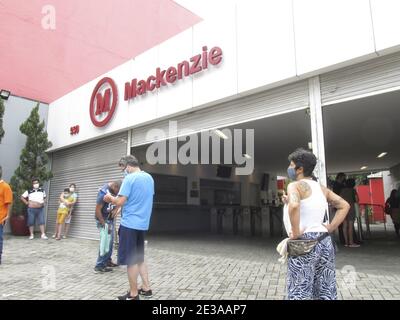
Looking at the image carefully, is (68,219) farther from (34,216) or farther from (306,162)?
(306,162)

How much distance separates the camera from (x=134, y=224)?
12.6 ft

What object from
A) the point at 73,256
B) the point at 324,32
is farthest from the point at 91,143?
the point at 324,32

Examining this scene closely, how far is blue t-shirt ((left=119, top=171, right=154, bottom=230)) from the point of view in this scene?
3.86 m

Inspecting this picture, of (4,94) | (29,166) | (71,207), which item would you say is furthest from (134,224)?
(4,94)

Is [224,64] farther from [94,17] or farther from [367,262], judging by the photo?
[94,17]

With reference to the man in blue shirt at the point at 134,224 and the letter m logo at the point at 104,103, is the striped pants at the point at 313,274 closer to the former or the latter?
the man in blue shirt at the point at 134,224

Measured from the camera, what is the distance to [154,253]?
7.62 meters

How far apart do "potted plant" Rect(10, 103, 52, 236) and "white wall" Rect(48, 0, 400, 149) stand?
3.92m

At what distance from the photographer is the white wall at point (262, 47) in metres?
4.85

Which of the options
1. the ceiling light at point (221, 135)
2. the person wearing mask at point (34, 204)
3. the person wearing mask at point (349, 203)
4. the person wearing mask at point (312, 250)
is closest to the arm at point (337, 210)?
the person wearing mask at point (312, 250)

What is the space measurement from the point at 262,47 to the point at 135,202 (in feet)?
12.7

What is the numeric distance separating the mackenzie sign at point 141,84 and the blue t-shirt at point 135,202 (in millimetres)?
3826

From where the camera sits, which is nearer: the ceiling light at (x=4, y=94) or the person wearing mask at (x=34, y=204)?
the person wearing mask at (x=34, y=204)
